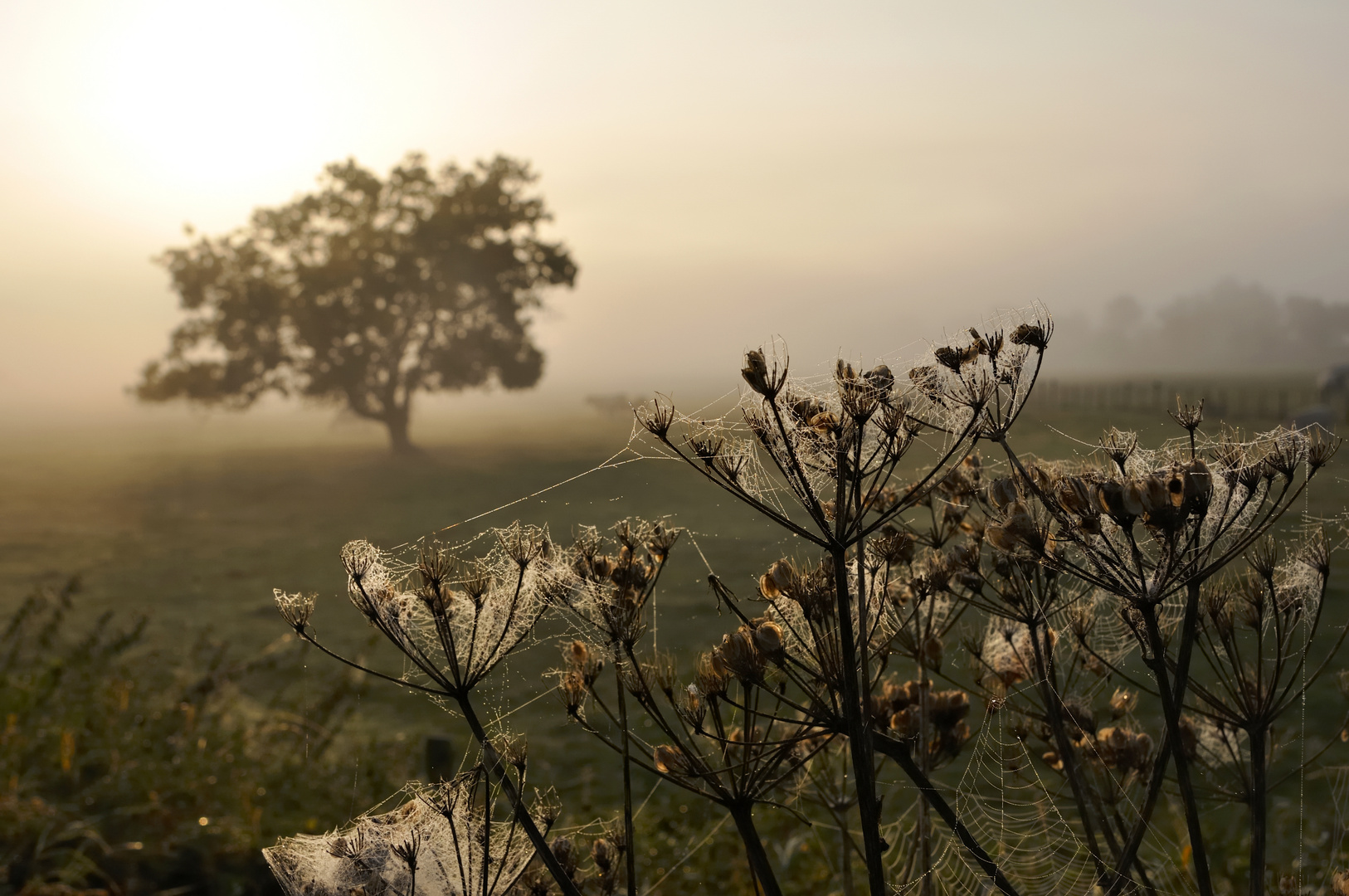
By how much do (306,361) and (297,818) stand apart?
38753 millimetres

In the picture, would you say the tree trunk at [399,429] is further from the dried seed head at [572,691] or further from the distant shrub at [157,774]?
the dried seed head at [572,691]

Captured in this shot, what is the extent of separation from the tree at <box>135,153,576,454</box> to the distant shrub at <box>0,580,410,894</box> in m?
33.5

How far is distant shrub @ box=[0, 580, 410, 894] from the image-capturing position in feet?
19.6

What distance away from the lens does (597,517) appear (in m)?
34.5

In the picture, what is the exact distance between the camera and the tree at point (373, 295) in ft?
136

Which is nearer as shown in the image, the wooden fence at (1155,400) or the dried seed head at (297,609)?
the dried seed head at (297,609)

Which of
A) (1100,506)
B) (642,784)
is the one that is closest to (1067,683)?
(1100,506)

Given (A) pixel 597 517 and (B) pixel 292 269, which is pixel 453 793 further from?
(B) pixel 292 269

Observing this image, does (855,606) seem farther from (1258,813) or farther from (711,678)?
(1258,813)

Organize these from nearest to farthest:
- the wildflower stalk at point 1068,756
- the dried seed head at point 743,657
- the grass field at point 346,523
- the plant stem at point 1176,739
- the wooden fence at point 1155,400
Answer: the plant stem at point 1176,739 < the dried seed head at point 743,657 < the wildflower stalk at point 1068,756 < the grass field at point 346,523 < the wooden fence at point 1155,400

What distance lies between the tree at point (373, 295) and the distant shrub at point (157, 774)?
110 ft

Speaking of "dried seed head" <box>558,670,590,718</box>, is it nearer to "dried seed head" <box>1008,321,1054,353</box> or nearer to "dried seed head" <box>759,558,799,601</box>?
"dried seed head" <box>759,558,799,601</box>

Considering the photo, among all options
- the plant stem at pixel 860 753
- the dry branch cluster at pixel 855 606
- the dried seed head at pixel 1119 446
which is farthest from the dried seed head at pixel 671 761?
the dried seed head at pixel 1119 446

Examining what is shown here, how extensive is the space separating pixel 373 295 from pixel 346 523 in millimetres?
18490
